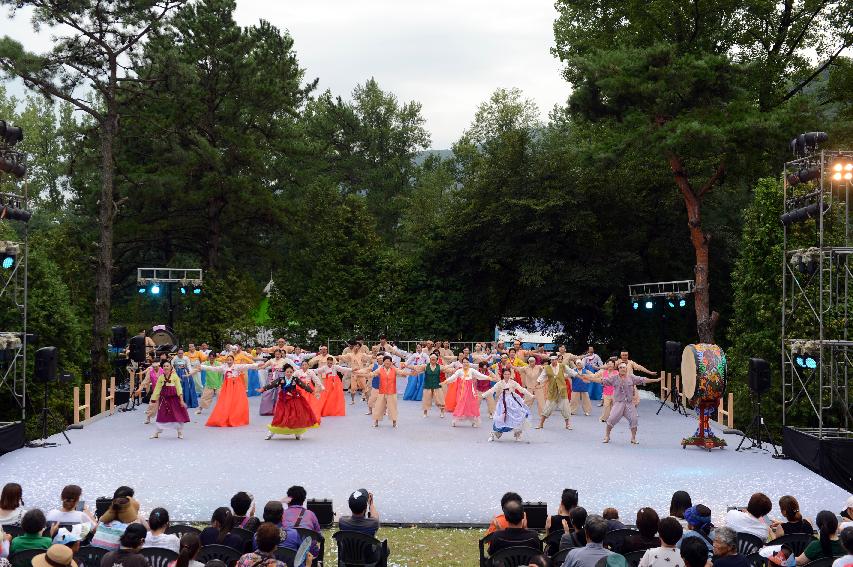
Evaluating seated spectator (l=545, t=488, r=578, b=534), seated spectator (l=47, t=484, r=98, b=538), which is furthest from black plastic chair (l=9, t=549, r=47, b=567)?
Result: seated spectator (l=545, t=488, r=578, b=534)

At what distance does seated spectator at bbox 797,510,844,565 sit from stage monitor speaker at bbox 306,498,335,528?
5.19m

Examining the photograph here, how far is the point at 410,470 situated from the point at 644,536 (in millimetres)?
6901

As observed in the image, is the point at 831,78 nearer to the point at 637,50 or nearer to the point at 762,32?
the point at 762,32

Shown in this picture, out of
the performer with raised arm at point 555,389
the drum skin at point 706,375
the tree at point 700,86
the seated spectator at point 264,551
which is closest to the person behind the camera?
the seated spectator at point 264,551

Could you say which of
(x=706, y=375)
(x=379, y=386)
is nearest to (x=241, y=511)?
(x=706, y=375)

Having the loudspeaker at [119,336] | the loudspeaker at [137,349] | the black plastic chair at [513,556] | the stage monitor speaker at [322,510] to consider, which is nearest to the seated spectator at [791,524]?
the black plastic chair at [513,556]

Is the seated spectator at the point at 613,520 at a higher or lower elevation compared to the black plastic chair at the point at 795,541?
higher

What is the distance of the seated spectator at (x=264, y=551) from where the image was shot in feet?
18.2

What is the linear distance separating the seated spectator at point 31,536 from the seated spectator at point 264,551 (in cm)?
173

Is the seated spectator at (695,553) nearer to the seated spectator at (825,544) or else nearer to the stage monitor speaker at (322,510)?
the seated spectator at (825,544)

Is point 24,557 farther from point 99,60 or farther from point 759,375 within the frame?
point 99,60

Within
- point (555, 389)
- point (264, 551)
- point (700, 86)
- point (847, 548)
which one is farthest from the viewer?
point (700, 86)

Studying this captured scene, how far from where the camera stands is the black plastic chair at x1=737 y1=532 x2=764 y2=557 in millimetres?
7418

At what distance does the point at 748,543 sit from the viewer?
747 centimetres
